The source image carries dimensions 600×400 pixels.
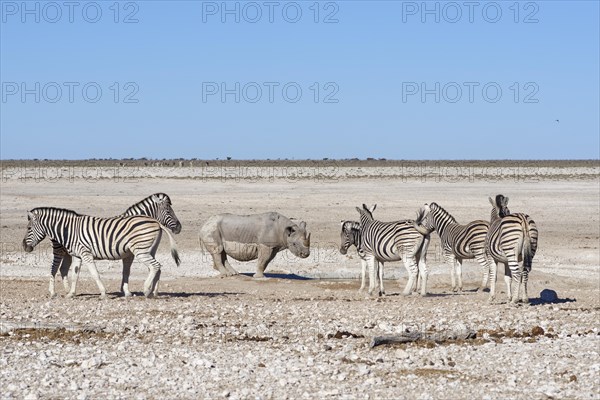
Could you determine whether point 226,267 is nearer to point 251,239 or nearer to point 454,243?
point 251,239

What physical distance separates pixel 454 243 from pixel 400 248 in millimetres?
1503

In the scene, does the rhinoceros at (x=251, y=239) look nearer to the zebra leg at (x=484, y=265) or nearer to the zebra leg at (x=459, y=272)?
the zebra leg at (x=459, y=272)

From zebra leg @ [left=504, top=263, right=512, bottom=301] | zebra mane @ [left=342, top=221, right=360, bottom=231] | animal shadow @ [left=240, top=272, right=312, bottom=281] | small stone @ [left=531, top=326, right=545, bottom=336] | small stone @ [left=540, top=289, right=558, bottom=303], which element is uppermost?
zebra mane @ [left=342, top=221, right=360, bottom=231]

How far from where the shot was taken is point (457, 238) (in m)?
19.1

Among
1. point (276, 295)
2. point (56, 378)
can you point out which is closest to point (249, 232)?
point (276, 295)

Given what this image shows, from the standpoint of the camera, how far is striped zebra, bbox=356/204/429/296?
18.1 metres

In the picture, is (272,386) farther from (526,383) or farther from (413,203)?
(413,203)

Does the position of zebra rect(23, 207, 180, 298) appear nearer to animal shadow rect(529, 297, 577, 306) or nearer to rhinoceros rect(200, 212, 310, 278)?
rhinoceros rect(200, 212, 310, 278)

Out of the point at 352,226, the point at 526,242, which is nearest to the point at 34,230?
the point at 352,226

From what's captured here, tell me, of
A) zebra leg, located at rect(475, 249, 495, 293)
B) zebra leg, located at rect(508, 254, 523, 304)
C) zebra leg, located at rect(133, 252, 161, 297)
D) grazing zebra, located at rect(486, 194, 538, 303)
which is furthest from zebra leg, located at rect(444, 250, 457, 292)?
zebra leg, located at rect(133, 252, 161, 297)

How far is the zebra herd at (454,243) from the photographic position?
53.8 ft

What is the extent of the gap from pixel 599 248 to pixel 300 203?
572 inches

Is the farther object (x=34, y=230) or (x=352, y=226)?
(x=352, y=226)

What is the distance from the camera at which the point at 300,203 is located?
39594 millimetres
